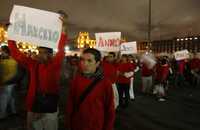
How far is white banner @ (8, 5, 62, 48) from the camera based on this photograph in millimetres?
6020

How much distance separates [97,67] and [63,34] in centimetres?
152

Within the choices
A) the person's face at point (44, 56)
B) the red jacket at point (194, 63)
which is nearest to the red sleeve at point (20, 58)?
the person's face at point (44, 56)

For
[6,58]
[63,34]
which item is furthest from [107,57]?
[63,34]

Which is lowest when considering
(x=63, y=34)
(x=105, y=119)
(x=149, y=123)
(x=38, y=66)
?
(x=149, y=123)

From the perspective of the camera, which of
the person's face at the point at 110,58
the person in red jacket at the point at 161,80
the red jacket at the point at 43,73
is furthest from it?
the person in red jacket at the point at 161,80

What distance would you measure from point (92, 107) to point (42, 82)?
1.31m

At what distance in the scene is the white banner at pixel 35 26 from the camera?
602cm

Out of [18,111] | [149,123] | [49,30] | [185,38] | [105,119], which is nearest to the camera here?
[105,119]

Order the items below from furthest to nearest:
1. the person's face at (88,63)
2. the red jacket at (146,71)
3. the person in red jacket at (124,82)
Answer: the red jacket at (146,71) < the person in red jacket at (124,82) < the person's face at (88,63)

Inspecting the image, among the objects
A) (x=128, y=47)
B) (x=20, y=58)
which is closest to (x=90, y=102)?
(x=20, y=58)

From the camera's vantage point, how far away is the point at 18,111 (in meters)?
12.0

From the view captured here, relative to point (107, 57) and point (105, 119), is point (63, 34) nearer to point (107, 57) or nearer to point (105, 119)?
point (105, 119)

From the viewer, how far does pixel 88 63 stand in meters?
4.68

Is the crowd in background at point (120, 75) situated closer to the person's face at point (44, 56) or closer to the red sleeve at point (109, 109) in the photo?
the person's face at point (44, 56)
